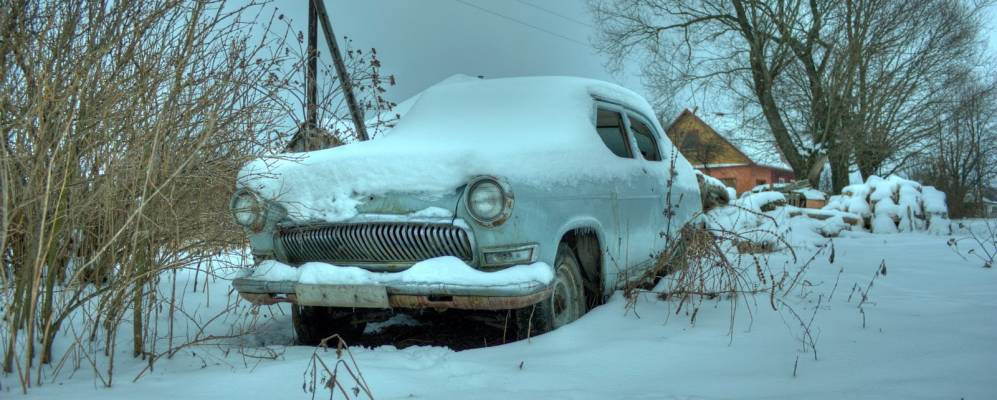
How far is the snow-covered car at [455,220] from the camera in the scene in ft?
8.63

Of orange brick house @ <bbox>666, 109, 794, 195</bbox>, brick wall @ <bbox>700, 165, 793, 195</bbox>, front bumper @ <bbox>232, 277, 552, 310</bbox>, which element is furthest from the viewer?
brick wall @ <bbox>700, 165, 793, 195</bbox>

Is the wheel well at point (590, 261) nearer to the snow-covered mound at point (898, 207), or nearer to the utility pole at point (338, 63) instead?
the utility pole at point (338, 63)

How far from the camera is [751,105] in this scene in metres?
19.3

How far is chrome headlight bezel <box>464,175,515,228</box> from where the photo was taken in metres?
2.62

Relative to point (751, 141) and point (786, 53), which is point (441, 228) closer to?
point (786, 53)

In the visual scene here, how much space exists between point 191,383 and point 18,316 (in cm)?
68

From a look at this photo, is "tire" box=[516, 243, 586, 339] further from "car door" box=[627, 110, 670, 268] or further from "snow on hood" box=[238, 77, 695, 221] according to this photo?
"car door" box=[627, 110, 670, 268]

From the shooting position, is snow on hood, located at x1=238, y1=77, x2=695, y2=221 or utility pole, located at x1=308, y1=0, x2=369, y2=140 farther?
utility pole, located at x1=308, y1=0, x2=369, y2=140

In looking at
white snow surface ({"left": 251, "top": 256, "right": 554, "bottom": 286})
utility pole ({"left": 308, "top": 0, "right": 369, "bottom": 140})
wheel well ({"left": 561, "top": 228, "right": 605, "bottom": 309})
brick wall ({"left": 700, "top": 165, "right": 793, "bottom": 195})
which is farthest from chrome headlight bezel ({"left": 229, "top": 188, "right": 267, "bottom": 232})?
brick wall ({"left": 700, "top": 165, "right": 793, "bottom": 195})

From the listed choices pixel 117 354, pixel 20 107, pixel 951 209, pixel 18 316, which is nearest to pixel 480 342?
pixel 117 354

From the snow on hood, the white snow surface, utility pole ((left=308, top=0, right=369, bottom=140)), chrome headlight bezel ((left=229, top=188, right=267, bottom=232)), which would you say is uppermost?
utility pole ((left=308, top=0, right=369, bottom=140))

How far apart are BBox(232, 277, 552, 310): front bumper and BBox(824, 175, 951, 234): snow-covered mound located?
8.86 metres

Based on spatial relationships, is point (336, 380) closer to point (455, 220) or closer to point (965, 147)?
point (455, 220)

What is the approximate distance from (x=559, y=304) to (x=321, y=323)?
133 centimetres
